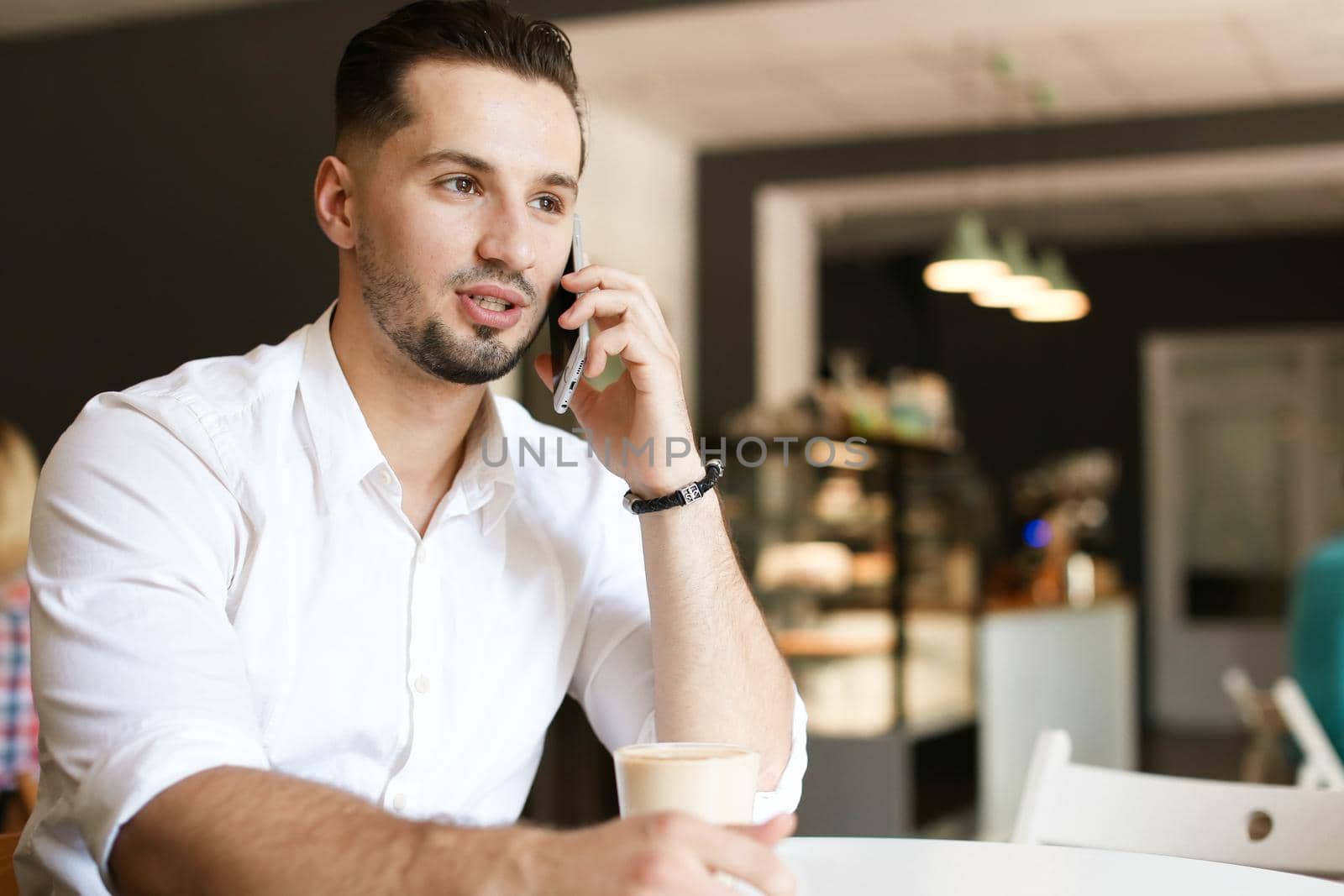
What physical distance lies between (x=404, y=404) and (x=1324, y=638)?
266 cm

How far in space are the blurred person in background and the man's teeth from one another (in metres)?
1.73

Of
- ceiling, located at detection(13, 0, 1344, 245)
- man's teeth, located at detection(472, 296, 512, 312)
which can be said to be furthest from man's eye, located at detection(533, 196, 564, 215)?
ceiling, located at detection(13, 0, 1344, 245)

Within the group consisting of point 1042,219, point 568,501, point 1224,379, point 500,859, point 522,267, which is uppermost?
point 1042,219

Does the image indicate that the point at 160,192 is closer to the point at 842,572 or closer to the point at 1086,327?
the point at 842,572

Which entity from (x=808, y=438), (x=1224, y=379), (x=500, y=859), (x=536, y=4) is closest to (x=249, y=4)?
(x=536, y=4)

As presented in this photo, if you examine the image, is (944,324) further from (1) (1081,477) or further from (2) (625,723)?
(2) (625,723)

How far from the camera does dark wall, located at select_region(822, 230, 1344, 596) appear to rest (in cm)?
969

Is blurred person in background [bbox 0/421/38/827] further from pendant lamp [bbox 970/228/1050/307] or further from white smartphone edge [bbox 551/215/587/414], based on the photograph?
pendant lamp [bbox 970/228/1050/307]

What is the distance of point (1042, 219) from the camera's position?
8961 mm

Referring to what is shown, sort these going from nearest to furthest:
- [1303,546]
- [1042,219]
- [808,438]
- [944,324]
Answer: [808,438] → [1042,219] → [1303,546] → [944,324]

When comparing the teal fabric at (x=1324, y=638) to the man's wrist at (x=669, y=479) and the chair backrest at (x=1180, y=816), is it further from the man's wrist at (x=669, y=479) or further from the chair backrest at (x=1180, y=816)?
the man's wrist at (x=669, y=479)

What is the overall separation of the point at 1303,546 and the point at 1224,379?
4.02 ft

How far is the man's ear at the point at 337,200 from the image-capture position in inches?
64.1

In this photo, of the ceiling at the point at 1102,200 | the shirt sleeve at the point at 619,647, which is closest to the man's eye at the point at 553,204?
the shirt sleeve at the point at 619,647
